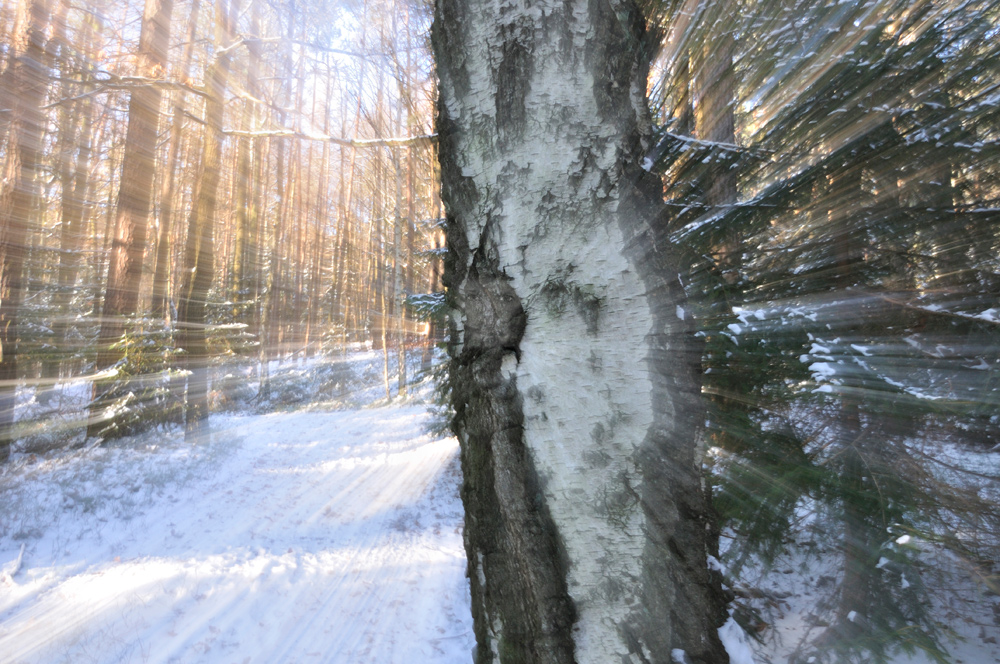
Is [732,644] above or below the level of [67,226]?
below

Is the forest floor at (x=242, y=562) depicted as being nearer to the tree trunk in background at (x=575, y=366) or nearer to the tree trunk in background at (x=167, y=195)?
the tree trunk in background at (x=575, y=366)

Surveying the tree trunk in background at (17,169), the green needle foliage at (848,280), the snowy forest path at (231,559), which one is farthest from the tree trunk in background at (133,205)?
the green needle foliage at (848,280)

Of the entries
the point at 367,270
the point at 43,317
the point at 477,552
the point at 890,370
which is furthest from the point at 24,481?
the point at 367,270

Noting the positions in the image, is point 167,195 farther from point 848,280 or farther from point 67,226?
point 848,280

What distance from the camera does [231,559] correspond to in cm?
461

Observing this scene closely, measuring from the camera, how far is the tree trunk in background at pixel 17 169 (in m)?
6.57

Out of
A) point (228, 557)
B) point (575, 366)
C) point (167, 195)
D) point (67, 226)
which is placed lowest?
point (228, 557)

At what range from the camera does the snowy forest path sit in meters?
3.40

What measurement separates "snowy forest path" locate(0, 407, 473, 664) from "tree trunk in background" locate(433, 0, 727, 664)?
3.08 meters

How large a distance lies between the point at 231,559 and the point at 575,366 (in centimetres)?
515

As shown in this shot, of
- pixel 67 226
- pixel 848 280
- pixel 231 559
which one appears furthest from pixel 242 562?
pixel 67 226

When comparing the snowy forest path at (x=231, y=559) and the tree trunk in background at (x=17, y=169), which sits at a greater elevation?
the tree trunk in background at (x=17, y=169)

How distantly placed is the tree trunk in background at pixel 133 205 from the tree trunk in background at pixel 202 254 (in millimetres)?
893

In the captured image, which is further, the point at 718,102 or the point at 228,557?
the point at 228,557
